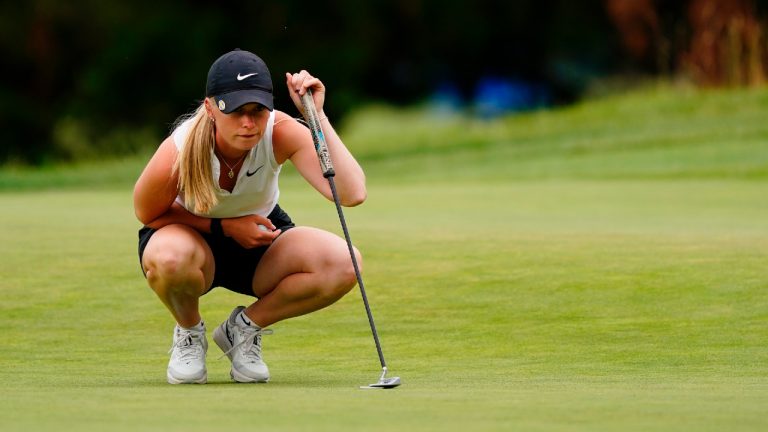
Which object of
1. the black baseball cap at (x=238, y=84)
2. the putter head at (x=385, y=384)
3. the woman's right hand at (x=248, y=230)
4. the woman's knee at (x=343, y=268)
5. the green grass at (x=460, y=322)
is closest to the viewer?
the green grass at (x=460, y=322)

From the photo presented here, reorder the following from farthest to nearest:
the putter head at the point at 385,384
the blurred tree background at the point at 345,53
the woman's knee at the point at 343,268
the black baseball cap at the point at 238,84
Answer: the blurred tree background at the point at 345,53, the woman's knee at the point at 343,268, the black baseball cap at the point at 238,84, the putter head at the point at 385,384

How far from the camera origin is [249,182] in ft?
16.6

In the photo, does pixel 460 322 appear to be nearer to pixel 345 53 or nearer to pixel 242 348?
pixel 242 348

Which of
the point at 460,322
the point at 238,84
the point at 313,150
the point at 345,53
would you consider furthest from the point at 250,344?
the point at 345,53

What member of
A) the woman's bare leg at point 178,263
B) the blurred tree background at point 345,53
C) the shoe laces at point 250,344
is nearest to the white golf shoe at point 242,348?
the shoe laces at point 250,344

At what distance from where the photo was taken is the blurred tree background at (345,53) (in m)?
26.9

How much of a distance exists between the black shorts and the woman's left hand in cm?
53

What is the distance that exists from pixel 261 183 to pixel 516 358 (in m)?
1.35

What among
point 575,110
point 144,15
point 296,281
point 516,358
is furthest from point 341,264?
point 144,15

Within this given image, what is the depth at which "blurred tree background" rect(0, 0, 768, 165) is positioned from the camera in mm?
26875

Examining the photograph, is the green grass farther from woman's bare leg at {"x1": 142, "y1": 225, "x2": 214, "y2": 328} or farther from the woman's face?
the woman's face

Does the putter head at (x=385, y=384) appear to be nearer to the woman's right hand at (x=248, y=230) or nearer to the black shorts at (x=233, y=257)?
the woman's right hand at (x=248, y=230)

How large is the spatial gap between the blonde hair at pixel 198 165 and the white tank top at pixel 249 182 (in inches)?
1.0

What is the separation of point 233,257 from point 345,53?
2352cm
